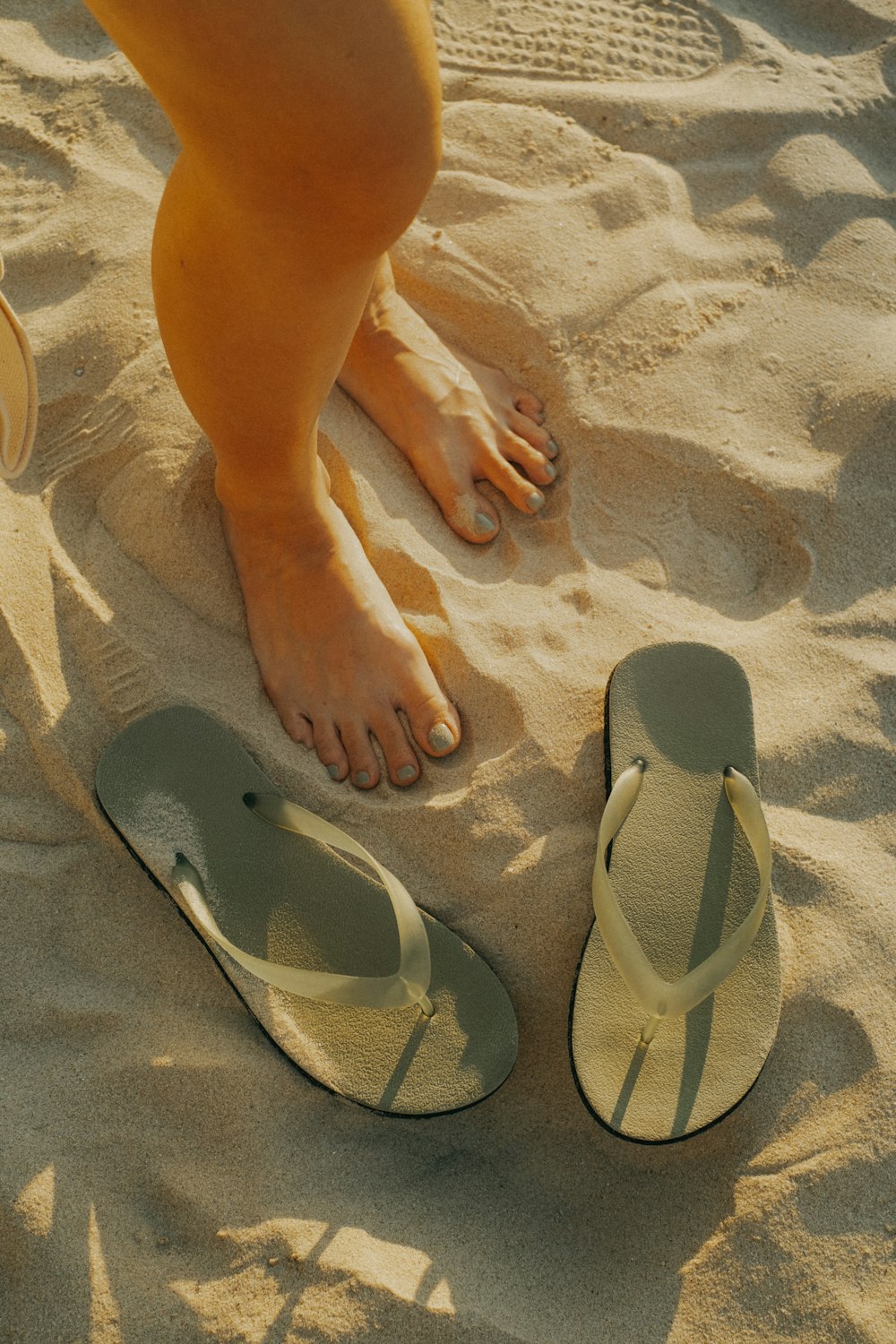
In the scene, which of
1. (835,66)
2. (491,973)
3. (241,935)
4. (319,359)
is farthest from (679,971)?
(835,66)

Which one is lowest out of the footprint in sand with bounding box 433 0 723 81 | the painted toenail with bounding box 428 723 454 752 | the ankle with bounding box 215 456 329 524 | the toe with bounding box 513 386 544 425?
the painted toenail with bounding box 428 723 454 752

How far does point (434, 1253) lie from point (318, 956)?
347mm

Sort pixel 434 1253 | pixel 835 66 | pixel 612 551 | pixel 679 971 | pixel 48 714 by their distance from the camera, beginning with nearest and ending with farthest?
pixel 434 1253 → pixel 679 971 → pixel 48 714 → pixel 612 551 → pixel 835 66

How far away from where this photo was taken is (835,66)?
75.4 inches

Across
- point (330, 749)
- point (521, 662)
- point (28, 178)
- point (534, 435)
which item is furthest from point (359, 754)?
point (28, 178)

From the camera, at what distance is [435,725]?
1350 millimetres

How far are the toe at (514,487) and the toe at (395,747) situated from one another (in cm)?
39

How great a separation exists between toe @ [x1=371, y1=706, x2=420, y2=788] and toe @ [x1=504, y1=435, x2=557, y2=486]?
1.46 ft

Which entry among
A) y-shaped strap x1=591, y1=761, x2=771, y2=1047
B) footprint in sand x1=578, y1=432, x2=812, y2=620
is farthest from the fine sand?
y-shaped strap x1=591, y1=761, x2=771, y2=1047

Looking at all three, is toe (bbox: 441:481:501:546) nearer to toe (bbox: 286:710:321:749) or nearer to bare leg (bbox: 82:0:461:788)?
bare leg (bbox: 82:0:461:788)

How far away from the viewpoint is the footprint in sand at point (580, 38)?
6.23 ft

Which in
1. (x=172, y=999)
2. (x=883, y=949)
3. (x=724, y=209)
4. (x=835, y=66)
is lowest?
(x=172, y=999)

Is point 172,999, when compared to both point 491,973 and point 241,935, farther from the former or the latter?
point 491,973

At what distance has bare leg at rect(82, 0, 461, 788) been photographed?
802 millimetres
